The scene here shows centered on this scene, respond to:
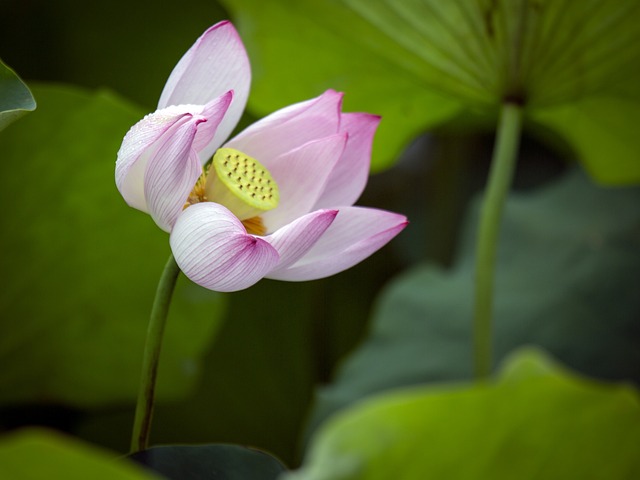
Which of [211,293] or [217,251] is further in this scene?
[211,293]

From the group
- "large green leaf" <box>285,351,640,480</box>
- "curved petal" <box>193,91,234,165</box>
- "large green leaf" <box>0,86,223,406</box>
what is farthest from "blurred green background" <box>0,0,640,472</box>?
"large green leaf" <box>285,351,640,480</box>

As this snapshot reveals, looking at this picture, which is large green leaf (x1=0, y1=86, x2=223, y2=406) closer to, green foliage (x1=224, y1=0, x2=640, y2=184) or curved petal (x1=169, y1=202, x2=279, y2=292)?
green foliage (x1=224, y1=0, x2=640, y2=184)

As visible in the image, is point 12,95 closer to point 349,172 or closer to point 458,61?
point 349,172

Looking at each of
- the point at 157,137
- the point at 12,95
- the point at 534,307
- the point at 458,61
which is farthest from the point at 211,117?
the point at 534,307

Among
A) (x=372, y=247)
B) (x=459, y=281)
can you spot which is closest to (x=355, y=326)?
(x=459, y=281)

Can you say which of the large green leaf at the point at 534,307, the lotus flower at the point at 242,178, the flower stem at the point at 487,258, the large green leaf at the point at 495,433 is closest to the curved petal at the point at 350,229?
the lotus flower at the point at 242,178
